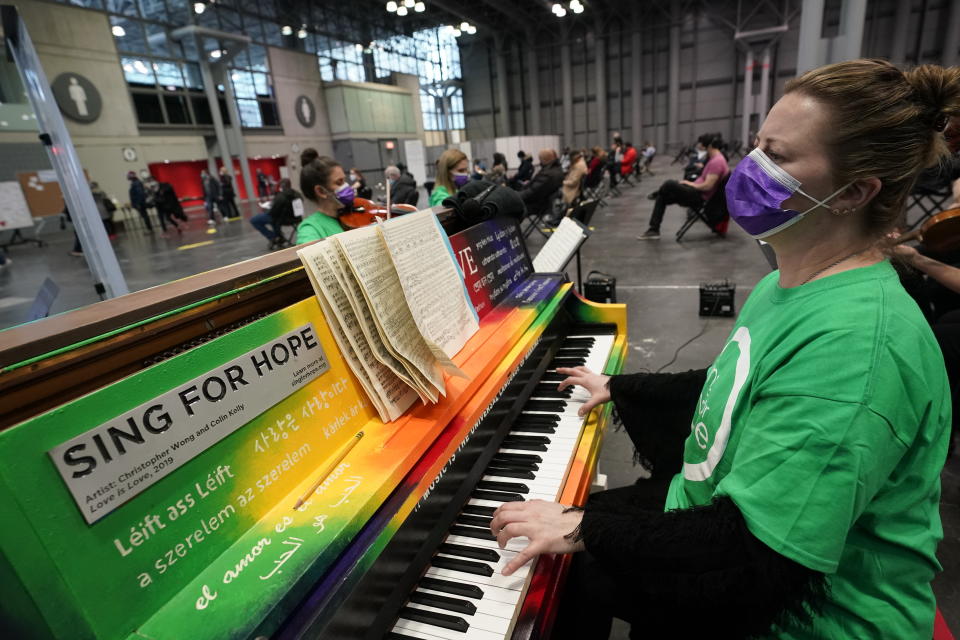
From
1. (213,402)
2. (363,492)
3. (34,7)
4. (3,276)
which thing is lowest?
(3,276)

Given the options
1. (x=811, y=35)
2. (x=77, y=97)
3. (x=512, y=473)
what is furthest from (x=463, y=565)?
(x=77, y=97)

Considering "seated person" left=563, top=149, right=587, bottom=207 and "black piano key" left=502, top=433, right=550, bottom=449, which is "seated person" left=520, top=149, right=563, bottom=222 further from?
"black piano key" left=502, top=433, right=550, bottom=449

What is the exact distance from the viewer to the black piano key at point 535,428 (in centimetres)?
166

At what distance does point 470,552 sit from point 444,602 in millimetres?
141

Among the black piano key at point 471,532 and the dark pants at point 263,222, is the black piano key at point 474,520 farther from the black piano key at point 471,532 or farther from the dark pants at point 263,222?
the dark pants at point 263,222

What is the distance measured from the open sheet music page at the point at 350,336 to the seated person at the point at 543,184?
24.7ft

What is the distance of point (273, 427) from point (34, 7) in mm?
20139

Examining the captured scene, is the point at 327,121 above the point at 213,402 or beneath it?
above

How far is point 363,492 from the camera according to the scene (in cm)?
101

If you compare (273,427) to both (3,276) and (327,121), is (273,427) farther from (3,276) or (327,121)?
(327,121)

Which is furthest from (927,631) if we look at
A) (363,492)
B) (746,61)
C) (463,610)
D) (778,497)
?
(746,61)

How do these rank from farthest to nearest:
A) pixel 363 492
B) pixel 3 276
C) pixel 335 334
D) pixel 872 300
Result: pixel 3 276 → pixel 335 334 → pixel 363 492 → pixel 872 300

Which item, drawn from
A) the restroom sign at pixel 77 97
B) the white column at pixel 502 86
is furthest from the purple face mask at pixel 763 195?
the white column at pixel 502 86

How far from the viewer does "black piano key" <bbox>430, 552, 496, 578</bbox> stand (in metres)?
1.12
